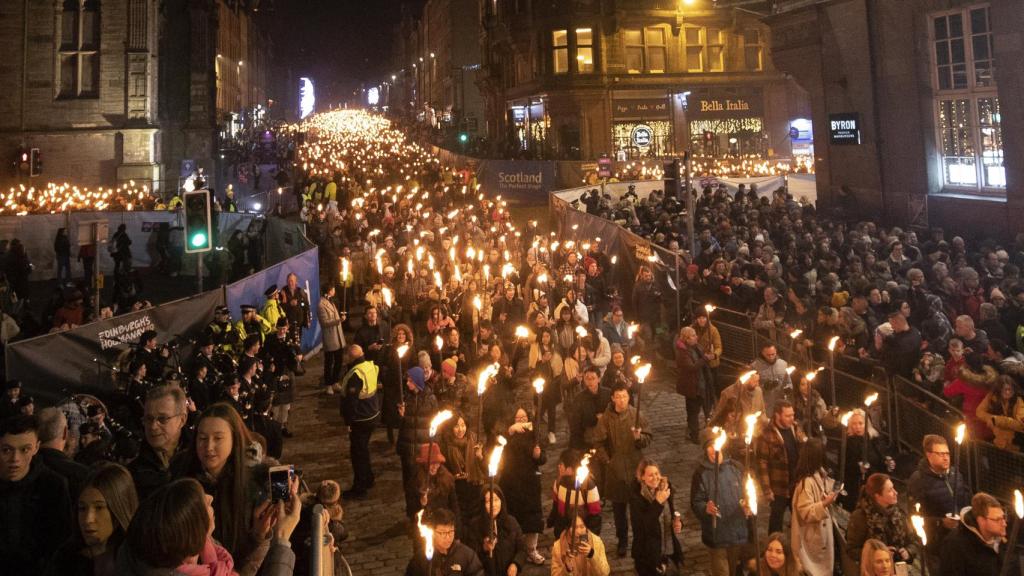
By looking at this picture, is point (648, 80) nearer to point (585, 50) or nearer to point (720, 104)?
point (585, 50)

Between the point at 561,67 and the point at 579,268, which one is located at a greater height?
the point at 561,67

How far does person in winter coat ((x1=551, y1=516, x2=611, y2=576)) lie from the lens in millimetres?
6168

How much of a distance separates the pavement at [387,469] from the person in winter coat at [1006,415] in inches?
100

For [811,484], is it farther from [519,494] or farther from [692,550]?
[519,494]

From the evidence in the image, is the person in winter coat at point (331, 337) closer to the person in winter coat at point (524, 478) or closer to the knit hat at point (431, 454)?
the knit hat at point (431, 454)

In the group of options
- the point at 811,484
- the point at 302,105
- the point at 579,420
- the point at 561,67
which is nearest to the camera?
the point at 811,484

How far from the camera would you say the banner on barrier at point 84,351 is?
357 inches

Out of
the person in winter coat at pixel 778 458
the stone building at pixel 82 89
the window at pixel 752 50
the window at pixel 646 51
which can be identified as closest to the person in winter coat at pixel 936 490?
the person in winter coat at pixel 778 458

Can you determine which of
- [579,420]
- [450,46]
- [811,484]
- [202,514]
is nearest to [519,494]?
[579,420]

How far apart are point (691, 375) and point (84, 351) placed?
26.6 ft

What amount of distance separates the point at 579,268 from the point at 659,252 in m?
1.76

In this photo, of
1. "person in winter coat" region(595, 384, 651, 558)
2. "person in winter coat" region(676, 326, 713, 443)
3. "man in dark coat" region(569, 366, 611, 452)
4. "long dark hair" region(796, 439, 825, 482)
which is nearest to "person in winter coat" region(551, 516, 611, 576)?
"person in winter coat" region(595, 384, 651, 558)

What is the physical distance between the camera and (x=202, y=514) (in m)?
3.13

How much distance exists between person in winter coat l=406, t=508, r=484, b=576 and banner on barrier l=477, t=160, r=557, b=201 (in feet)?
91.7
